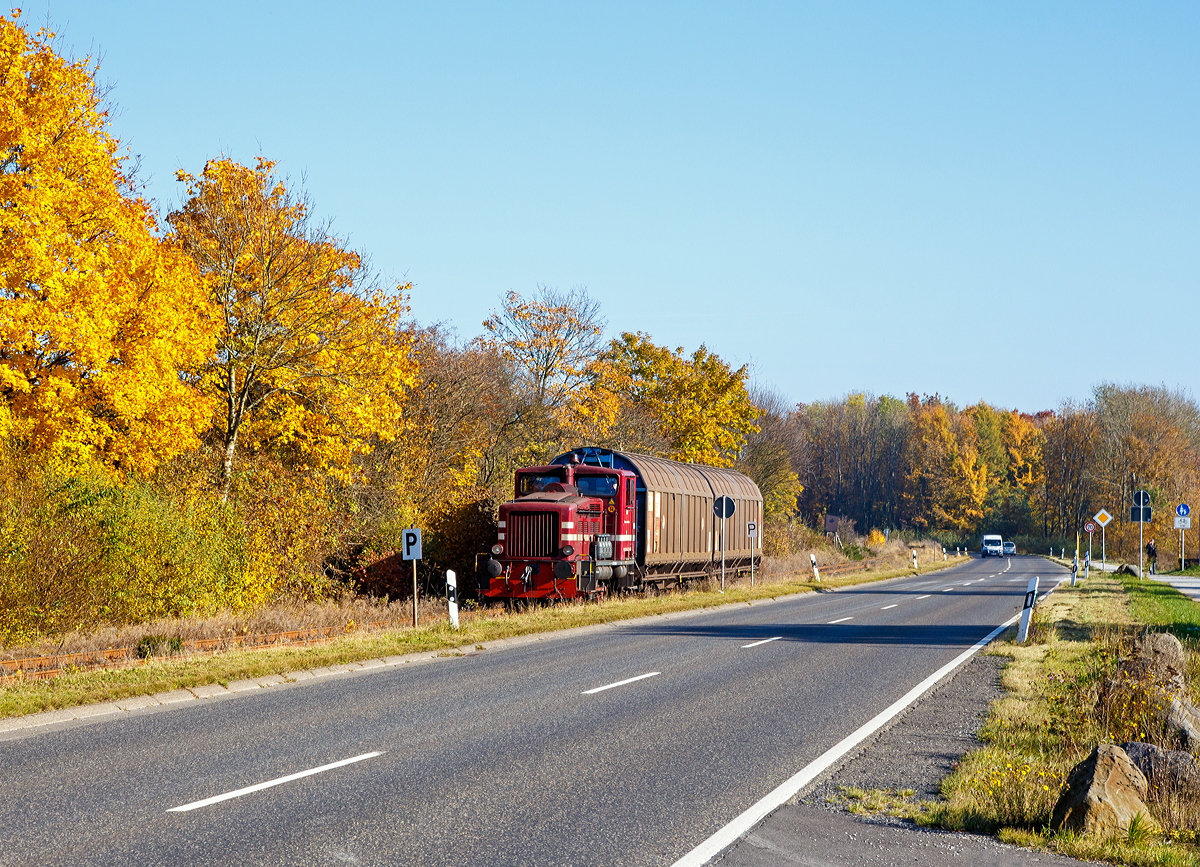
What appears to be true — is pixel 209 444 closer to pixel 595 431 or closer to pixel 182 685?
pixel 182 685

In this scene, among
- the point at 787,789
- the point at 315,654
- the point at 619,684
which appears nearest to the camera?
the point at 787,789

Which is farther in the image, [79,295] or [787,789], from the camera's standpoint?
[79,295]

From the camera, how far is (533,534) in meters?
25.1

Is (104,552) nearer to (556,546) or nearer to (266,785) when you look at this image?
(556,546)

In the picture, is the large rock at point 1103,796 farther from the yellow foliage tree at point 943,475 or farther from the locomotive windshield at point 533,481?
the yellow foliage tree at point 943,475

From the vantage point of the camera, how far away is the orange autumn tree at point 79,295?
20812mm

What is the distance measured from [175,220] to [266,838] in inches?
995

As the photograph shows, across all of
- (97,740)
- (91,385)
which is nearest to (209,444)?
(91,385)

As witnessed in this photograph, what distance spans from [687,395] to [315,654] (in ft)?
142

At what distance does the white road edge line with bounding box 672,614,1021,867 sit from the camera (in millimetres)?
5977

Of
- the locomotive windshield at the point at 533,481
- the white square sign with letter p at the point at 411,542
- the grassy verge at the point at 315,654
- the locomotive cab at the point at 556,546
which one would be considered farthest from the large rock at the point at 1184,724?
the locomotive windshield at the point at 533,481

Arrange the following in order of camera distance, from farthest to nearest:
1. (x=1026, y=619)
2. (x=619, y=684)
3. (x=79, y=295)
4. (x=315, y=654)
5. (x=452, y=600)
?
(x=79, y=295) < (x=452, y=600) < (x=1026, y=619) < (x=315, y=654) < (x=619, y=684)

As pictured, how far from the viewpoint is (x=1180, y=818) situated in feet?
21.6

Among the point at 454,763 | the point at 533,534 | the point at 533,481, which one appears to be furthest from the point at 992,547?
the point at 454,763
